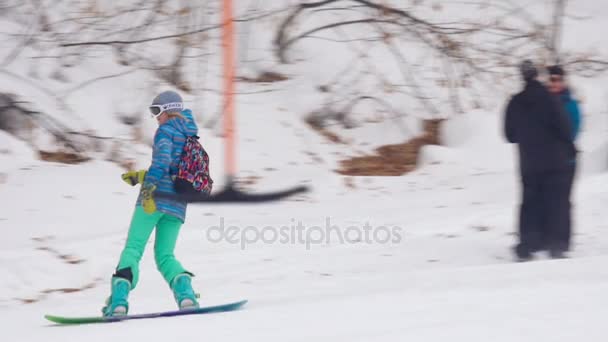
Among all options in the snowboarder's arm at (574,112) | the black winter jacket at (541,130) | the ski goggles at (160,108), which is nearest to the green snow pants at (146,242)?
the ski goggles at (160,108)

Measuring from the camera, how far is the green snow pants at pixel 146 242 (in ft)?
19.6

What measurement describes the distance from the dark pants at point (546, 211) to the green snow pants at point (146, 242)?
336 centimetres

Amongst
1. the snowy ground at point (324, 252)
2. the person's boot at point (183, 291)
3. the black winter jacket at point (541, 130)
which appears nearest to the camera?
the snowy ground at point (324, 252)

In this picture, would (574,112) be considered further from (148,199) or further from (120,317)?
(120,317)

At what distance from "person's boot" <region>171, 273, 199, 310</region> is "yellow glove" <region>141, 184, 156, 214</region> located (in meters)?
0.51

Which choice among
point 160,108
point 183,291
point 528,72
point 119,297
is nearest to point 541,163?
point 528,72

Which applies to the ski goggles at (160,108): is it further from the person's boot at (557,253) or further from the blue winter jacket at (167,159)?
the person's boot at (557,253)

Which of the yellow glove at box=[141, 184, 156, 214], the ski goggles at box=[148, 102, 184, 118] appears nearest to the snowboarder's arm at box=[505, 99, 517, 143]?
the ski goggles at box=[148, 102, 184, 118]

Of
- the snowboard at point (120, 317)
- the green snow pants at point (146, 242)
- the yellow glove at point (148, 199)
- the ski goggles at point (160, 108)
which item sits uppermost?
the ski goggles at point (160, 108)

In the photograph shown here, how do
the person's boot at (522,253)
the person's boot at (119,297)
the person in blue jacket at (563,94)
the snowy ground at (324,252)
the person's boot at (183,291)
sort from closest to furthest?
the snowy ground at (324,252), the person's boot at (119,297), the person's boot at (183,291), the person in blue jacket at (563,94), the person's boot at (522,253)

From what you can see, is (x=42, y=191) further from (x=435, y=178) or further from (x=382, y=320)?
(x=382, y=320)

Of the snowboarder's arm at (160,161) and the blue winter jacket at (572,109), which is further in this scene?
the blue winter jacket at (572,109)

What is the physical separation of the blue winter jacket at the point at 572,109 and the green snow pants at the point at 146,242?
361 centimetres

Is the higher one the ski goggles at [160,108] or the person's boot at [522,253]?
the ski goggles at [160,108]
